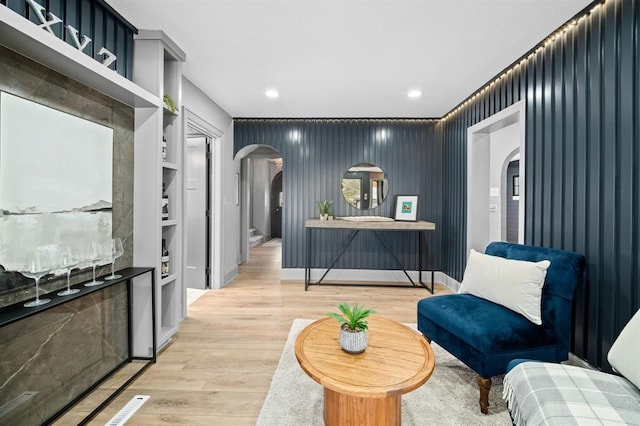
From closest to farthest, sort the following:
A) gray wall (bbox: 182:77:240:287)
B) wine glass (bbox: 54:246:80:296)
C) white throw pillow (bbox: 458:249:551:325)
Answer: wine glass (bbox: 54:246:80:296), white throw pillow (bbox: 458:249:551:325), gray wall (bbox: 182:77:240:287)

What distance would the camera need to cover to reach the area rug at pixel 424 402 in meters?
1.65

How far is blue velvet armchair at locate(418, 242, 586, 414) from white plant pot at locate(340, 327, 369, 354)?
73cm

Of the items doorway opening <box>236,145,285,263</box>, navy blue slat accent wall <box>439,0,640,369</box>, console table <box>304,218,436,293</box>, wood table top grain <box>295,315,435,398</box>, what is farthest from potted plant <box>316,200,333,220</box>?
doorway opening <box>236,145,285,263</box>

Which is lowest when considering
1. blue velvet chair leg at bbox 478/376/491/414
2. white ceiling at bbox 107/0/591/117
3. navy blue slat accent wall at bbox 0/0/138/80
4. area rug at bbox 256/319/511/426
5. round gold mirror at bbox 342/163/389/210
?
area rug at bbox 256/319/511/426

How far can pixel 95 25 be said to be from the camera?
6.41 ft

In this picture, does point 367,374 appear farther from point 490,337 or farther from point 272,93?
point 272,93

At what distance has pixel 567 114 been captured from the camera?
2162 mm

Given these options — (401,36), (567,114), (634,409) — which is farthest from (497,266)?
(401,36)

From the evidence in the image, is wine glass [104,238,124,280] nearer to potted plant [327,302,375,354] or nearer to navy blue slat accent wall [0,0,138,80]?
navy blue slat accent wall [0,0,138,80]

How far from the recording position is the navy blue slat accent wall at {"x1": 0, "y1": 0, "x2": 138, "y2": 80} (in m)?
1.65

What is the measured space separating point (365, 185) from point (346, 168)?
0.40 meters

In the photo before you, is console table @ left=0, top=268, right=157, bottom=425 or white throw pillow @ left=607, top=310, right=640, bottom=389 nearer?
white throw pillow @ left=607, top=310, right=640, bottom=389

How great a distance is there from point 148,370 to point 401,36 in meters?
3.16

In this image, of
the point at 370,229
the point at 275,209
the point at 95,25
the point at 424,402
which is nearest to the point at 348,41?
the point at 95,25
